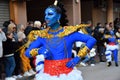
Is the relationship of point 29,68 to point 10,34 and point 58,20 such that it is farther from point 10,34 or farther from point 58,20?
point 58,20

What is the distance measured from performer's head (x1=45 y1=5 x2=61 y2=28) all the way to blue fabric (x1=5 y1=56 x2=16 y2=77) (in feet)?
17.6

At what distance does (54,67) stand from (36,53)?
0.29 meters

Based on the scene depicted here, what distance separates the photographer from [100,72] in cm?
1228

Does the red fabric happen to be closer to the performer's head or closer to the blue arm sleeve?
the blue arm sleeve

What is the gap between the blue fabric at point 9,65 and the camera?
9875mm

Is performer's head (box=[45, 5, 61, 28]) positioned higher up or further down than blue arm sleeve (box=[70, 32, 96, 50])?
higher up

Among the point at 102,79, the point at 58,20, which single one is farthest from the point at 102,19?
the point at 58,20

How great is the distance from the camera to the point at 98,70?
12820 mm

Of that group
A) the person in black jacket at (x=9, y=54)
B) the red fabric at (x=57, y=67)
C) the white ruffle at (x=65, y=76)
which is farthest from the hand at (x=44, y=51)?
the person in black jacket at (x=9, y=54)

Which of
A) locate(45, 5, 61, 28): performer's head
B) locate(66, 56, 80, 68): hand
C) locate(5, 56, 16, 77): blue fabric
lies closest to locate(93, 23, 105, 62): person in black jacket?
locate(5, 56, 16, 77): blue fabric

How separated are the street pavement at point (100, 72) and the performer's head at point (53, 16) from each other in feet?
21.0

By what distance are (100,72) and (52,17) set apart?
7892mm

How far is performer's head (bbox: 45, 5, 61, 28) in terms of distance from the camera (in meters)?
4.63

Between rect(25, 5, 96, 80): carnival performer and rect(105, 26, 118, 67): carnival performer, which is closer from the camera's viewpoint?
rect(25, 5, 96, 80): carnival performer
